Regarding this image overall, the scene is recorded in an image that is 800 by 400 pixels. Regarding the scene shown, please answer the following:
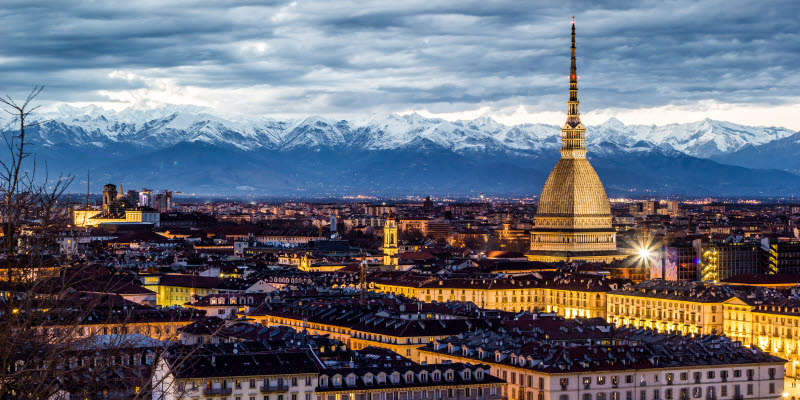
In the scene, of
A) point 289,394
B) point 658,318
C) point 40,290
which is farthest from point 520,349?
point 40,290

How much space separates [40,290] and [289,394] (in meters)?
32.7

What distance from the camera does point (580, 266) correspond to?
398 feet

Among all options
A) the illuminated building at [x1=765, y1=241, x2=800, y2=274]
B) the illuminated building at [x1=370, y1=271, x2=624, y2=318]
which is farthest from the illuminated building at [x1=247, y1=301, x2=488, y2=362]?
the illuminated building at [x1=765, y1=241, x2=800, y2=274]

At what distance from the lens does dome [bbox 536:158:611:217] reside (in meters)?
136

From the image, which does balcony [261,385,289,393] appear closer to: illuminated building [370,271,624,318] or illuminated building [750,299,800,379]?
illuminated building [750,299,800,379]

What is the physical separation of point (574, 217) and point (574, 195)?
2121 mm

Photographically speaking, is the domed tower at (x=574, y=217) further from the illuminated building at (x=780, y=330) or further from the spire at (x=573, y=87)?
the illuminated building at (x=780, y=330)

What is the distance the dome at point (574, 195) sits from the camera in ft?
445

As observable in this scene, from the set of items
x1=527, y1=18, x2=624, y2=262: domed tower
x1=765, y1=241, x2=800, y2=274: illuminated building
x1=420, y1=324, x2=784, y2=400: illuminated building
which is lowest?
x1=420, y1=324, x2=784, y2=400: illuminated building

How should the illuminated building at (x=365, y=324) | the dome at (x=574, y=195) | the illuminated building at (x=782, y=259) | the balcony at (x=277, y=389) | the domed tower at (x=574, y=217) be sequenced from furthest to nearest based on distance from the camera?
the dome at (x=574, y=195) → the domed tower at (x=574, y=217) → the illuminated building at (x=782, y=259) → the illuminated building at (x=365, y=324) → the balcony at (x=277, y=389)

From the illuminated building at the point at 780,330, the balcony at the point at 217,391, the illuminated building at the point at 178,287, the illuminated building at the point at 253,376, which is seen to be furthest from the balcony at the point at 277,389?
the illuminated building at the point at 178,287

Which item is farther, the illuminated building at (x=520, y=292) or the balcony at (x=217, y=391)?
the illuminated building at (x=520, y=292)

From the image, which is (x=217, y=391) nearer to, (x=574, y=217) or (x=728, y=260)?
(x=728, y=260)

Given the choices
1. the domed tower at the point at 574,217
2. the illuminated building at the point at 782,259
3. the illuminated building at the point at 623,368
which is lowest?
the illuminated building at the point at 623,368
